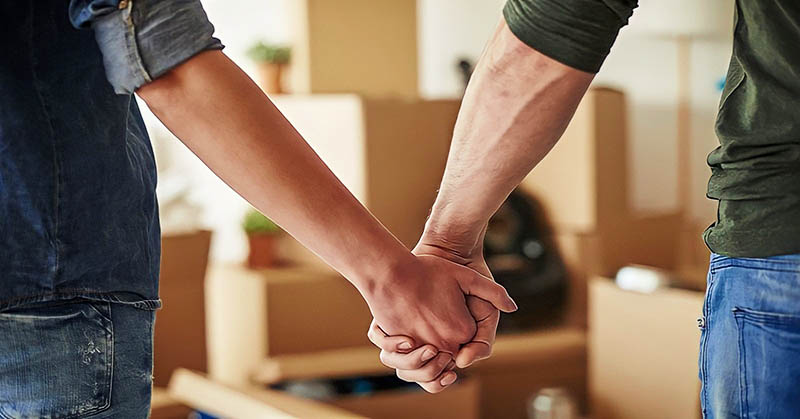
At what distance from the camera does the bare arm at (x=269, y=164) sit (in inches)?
30.2

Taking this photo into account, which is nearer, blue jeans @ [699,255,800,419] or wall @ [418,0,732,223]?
blue jeans @ [699,255,800,419]

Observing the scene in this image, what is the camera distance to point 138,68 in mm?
733

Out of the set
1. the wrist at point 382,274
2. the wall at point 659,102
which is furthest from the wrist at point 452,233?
the wall at point 659,102

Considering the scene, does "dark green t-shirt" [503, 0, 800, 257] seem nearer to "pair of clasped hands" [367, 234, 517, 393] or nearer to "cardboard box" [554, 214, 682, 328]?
"pair of clasped hands" [367, 234, 517, 393]

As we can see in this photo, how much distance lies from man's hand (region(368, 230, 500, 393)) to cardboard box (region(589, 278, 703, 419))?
3.39ft

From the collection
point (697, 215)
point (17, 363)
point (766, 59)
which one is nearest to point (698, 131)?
point (697, 215)

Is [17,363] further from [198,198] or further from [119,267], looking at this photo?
[198,198]

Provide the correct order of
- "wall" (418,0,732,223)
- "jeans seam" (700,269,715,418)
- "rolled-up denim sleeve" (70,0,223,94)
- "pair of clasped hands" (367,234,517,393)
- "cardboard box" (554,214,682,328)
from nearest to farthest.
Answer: "rolled-up denim sleeve" (70,0,223,94)
"jeans seam" (700,269,715,418)
"pair of clasped hands" (367,234,517,393)
"cardboard box" (554,214,682,328)
"wall" (418,0,732,223)

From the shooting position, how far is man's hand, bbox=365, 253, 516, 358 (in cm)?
105

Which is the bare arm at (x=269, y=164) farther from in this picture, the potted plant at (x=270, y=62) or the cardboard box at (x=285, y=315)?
the potted plant at (x=270, y=62)

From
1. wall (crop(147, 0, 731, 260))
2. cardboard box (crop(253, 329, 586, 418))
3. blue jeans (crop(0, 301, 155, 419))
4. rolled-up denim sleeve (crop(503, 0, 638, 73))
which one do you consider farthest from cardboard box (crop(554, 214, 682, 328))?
blue jeans (crop(0, 301, 155, 419))

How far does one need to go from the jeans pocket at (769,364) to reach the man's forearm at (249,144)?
338 mm

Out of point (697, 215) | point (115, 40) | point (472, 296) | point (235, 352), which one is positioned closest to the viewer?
point (115, 40)

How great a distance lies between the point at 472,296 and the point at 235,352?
154 cm
